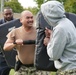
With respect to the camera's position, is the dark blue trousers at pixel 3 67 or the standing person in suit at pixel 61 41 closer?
the standing person in suit at pixel 61 41

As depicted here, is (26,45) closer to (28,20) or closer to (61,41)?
(28,20)

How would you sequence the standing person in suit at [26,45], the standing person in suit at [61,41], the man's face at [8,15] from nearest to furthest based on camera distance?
the standing person in suit at [61,41] → the standing person in suit at [26,45] → the man's face at [8,15]

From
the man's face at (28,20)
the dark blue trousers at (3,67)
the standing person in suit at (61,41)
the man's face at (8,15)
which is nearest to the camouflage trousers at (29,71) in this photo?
the man's face at (28,20)

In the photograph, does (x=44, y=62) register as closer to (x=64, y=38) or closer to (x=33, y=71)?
(x=33, y=71)

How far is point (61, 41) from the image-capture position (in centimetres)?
450

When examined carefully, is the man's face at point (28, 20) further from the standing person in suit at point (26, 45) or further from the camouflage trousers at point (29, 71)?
the camouflage trousers at point (29, 71)

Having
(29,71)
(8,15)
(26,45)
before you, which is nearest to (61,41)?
(26,45)

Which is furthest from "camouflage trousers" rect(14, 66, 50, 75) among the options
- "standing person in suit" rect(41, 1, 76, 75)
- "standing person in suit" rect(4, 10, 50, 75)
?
"standing person in suit" rect(41, 1, 76, 75)

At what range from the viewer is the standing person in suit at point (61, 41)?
451 centimetres

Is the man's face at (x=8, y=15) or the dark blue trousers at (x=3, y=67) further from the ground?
the man's face at (x=8, y=15)

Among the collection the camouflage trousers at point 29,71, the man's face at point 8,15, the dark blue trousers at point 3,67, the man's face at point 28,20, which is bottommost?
the dark blue trousers at point 3,67

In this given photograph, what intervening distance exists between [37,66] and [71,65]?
1230mm

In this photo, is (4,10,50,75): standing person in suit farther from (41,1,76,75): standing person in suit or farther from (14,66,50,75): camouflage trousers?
(41,1,76,75): standing person in suit

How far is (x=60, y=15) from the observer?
465 cm
